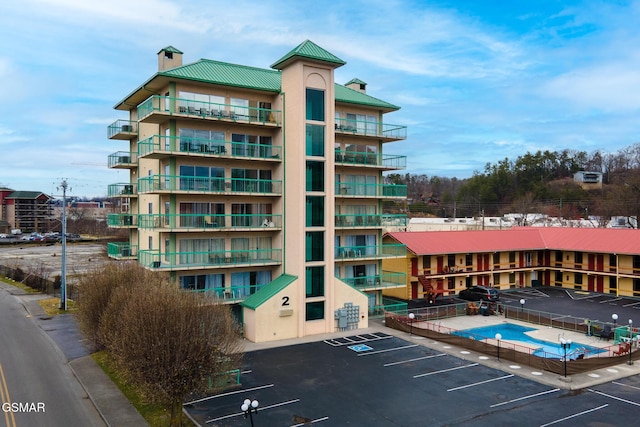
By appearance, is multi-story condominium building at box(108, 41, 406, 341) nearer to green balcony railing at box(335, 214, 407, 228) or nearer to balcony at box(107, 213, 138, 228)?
green balcony railing at box(335, 214, 407, 228)

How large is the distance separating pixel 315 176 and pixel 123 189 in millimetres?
18002

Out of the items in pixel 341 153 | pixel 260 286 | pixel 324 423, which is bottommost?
pixel 324 423

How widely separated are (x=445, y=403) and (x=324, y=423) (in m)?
5.89

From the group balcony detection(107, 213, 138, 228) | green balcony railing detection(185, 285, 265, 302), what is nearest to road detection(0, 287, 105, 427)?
balcony detection(107, 213, 138, 228)

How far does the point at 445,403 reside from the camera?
22.0 metres

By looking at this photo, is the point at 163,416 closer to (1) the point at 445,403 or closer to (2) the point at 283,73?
(1) the point at 445,403

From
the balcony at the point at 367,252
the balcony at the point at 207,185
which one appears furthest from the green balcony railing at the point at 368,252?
the balcony at the point at 207,185

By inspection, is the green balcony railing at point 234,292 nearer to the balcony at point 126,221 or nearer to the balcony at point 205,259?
the balcony at point 205,259

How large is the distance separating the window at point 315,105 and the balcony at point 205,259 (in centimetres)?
1041

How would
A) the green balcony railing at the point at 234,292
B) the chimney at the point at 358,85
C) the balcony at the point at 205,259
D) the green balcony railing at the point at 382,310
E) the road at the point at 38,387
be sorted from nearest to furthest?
the road at the point at 38,387 → the balcony at the point at 205,259 → the green balcony railing at the point at 234,292 → the green balcony railing at the point at 382,310 → the chimney at the point at 358,85

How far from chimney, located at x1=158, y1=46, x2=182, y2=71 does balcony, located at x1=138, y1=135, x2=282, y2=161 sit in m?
6.23

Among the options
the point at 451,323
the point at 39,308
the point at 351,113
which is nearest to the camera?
the point at 451,323

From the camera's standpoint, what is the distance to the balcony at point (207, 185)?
1298 inches

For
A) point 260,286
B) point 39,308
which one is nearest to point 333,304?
point 260,286
